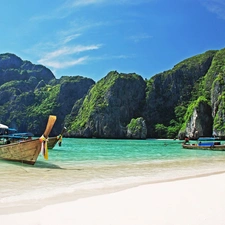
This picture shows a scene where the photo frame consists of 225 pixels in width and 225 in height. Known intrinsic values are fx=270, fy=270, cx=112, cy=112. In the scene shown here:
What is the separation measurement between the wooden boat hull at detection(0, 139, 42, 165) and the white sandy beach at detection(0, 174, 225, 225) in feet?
33.3

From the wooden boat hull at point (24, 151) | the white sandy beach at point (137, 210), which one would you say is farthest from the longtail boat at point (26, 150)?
the white sandy beach at point (137, 210)

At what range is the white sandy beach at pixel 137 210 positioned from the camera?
554 cm

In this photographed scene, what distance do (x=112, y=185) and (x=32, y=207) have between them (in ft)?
13.6

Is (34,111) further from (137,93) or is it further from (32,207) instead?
(32,207)

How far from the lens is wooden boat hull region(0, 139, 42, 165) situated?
17.4m

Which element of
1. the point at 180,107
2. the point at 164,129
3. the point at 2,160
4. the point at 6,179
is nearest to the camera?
the point at 6,179

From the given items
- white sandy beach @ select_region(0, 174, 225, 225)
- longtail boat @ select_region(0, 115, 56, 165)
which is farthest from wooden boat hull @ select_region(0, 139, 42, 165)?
white sandy beach @ select_region(0, 174, 225, 225)

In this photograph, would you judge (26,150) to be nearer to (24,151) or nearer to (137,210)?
(24,151)

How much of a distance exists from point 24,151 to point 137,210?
1323 centimetres

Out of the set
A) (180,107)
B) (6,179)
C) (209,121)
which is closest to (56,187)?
(6,179)

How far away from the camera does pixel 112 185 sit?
10445 millimetres

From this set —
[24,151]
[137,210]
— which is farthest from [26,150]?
[137,210]

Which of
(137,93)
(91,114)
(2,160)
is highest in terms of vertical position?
(137,93)

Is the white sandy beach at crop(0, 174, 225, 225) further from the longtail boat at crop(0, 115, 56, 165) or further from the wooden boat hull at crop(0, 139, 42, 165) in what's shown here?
the wooden boat hull at crop(0, 139, 42, 165)
